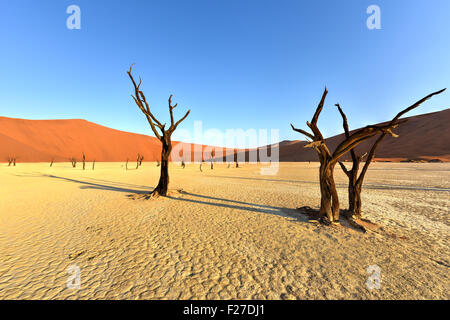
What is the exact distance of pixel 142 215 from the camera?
270 inches

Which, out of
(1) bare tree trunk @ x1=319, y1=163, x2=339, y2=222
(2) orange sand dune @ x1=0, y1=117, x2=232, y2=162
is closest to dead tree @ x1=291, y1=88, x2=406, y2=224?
(1) bare tree trunk @ x1=319, y1=163, x2=339, y2=222

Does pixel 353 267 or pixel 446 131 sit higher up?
pixel 446 131

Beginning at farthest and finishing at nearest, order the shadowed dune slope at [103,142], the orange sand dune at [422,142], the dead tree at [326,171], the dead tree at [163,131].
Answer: the shadowed dune slope at [103,142] → the orange sand dune at [422,142] → the dead tree at [163,131] → the dead tree at [326,171]

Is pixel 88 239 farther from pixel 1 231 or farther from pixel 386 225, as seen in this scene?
pixel 386 225

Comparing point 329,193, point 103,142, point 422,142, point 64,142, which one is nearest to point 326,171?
point 329,193

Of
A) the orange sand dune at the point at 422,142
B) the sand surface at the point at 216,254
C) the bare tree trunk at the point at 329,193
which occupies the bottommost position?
the sand surface at the point at 216,254

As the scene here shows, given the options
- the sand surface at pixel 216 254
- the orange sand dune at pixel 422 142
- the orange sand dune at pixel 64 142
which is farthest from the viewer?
the orange sand dune at pixel 64 142

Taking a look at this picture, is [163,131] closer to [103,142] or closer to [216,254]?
[216,254]

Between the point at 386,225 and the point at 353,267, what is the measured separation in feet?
11.8

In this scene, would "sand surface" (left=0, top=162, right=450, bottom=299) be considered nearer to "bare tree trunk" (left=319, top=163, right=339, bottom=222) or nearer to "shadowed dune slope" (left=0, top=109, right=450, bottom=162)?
"bare tree trunk" (left=319, top=163, right=339, bottom=222)

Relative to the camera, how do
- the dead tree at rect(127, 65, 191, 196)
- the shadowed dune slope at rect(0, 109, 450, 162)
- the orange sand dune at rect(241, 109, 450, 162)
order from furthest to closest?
the shadowed dune slope at rect(0, 109, 450, 162) < the orange sand dune at rect(241, 109, 450, 162) < the dead tree at rect(127, 65, 191, 196)

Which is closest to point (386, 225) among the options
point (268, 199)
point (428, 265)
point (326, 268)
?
point (428, 265)

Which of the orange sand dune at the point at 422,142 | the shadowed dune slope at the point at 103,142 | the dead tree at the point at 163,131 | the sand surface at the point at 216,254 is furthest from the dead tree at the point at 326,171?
the shadowed dune slope at the point at 103,142

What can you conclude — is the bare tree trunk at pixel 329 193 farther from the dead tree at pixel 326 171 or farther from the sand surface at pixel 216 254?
the sand surface at pixel 216 254
